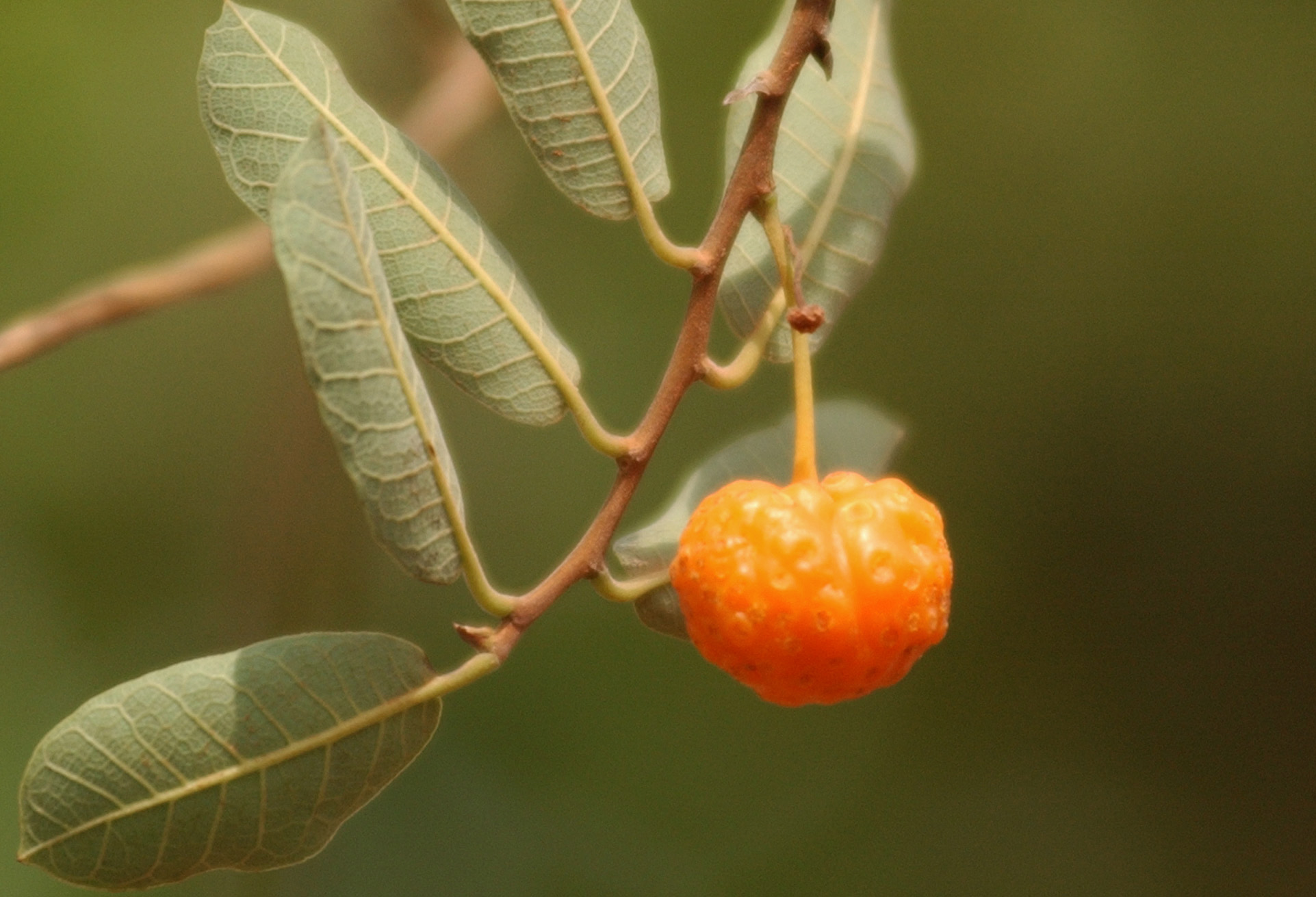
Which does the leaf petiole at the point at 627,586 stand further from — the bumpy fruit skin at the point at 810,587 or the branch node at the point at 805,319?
the branch node at the point at 805,319

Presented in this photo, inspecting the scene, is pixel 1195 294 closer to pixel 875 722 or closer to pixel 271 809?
pixel 875 722

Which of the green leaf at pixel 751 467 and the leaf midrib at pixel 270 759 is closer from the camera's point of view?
the leaf midrib at pixel 270 759

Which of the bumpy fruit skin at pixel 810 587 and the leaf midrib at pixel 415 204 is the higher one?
the leaf midrib at pixel 415 204

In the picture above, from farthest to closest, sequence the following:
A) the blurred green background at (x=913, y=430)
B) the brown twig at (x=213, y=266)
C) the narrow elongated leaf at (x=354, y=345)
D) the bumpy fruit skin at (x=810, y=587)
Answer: the blurred green background at (x=913, y=430), the brown twig at (x=213, y=266), the bumpy fruit skin at (x=810, y=587), the narrow elongated leaf at (x=354, y=345)

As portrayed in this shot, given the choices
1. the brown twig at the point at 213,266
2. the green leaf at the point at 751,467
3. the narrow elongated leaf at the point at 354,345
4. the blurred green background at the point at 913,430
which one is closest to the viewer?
the narrow elongated leaf at the point at 354,345

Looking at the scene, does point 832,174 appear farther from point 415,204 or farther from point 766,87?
point 415,204

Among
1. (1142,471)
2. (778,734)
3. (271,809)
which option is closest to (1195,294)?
(1142,471)

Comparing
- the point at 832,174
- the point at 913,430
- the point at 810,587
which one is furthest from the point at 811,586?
the point at 913,430

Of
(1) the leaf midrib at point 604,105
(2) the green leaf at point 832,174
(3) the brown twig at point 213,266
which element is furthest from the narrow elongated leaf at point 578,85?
(3) the brown twig at point 213,266
